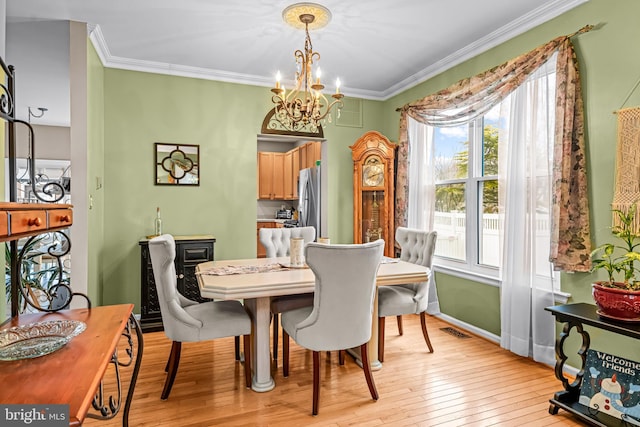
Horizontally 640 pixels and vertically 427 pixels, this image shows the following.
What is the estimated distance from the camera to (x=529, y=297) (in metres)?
2.91

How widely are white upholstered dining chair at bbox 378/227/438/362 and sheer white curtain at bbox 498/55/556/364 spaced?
0.62m

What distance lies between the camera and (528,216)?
2918 mm

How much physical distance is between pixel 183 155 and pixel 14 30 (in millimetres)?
1699

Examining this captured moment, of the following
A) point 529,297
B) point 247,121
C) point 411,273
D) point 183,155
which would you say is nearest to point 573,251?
point 529,297

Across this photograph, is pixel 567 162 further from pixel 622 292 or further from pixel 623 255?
pixel 622 292

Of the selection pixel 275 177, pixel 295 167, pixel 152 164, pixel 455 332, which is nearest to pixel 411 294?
pixel 455 332

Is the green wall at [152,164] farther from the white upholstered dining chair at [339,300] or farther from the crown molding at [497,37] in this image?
the white upholstered dining chair at [339,300]

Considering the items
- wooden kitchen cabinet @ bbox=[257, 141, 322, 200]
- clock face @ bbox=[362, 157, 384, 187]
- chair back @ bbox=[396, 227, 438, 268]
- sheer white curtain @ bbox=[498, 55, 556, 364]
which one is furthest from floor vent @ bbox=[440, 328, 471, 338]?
wooden kitchen cabinet @ bbox=[257, 141, 322, 200]

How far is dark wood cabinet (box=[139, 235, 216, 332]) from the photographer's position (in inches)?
144

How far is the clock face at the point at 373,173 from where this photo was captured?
4.53 meters

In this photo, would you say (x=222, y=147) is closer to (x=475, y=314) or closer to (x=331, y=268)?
(x=331, y=268)

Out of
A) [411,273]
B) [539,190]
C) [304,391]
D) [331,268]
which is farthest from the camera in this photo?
[539,190]

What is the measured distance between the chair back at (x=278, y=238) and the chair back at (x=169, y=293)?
1182 millimetres

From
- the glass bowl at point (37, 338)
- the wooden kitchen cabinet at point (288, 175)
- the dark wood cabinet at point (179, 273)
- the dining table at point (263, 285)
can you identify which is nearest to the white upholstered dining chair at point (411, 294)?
the dining table at point (263, 285)
